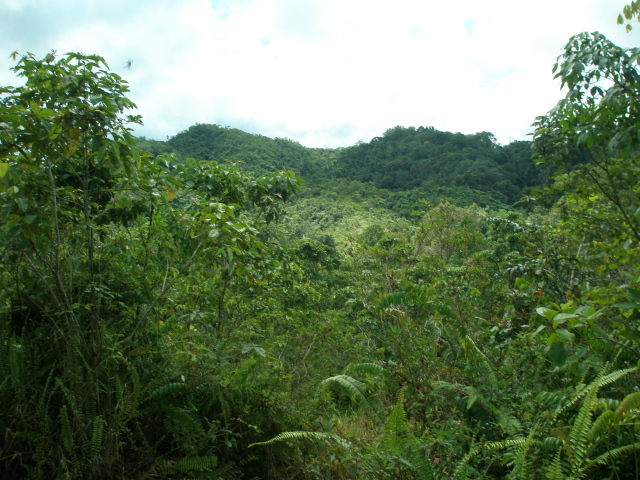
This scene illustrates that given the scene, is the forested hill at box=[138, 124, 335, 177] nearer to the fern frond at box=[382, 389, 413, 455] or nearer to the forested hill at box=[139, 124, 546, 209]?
the forested hill at box=[139, 124, 546, 209]

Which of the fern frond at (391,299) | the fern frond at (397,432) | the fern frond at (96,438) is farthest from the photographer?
the fern frond at (391,299)

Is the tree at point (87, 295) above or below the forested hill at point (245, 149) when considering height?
below

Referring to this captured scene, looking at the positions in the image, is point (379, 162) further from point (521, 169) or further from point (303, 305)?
point (303, 305)

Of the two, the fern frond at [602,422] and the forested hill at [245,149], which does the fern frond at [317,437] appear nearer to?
the fern frond at [602,422]

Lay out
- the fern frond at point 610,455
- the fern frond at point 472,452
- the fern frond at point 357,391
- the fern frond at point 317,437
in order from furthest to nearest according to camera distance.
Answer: the fern frond at point 357,391 < the fern frond at point 317,437 < the fern frond at point 472,452 < the fern frond at point 610,455

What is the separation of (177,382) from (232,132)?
62762 millimetres

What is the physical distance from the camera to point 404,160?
193ft

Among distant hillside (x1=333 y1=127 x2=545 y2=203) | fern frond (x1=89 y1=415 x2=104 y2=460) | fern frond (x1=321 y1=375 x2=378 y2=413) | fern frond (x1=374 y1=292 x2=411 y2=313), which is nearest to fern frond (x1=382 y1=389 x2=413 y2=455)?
fern frond (x1=321 y1=375 x2=378 y2=413)

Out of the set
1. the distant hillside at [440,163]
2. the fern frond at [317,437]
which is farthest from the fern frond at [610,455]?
the distant hillside at [440,163]

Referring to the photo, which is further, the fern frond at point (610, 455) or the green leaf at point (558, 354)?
the fern frond at point (610, 455)

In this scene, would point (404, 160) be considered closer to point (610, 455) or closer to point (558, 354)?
point (610, 455)

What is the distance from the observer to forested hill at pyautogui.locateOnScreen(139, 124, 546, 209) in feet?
140

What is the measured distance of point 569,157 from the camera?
4426 mm

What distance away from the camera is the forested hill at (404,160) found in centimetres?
4262
